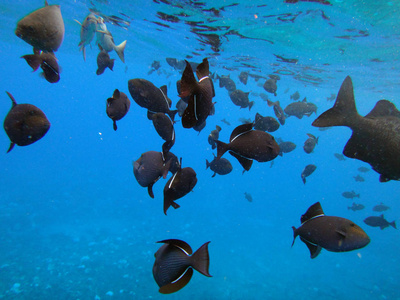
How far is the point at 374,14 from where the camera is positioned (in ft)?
36.9

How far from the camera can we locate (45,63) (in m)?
3.28

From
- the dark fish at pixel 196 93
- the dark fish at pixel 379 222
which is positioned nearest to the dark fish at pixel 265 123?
the dark fish at pixel 196 93

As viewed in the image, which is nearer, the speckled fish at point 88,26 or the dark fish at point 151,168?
the dark fish at point 151,168

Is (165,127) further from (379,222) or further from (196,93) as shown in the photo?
(379,222)

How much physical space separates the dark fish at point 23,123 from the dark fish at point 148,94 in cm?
130

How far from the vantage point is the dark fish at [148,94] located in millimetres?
3359

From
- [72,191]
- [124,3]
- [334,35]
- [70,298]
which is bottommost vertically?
[70,298]

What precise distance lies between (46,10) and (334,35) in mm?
16544

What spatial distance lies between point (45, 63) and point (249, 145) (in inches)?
129

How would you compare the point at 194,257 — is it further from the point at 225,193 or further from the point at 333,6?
the point at 225,193

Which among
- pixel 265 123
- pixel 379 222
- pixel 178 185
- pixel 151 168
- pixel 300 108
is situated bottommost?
pixel 178 185

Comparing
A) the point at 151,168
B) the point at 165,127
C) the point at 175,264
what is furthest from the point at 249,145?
the point at 175,264

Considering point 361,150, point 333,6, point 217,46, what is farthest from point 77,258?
point 333,6

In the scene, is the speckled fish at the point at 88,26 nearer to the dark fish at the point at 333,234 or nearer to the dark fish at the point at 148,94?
the dark fish at the point at 148,94
